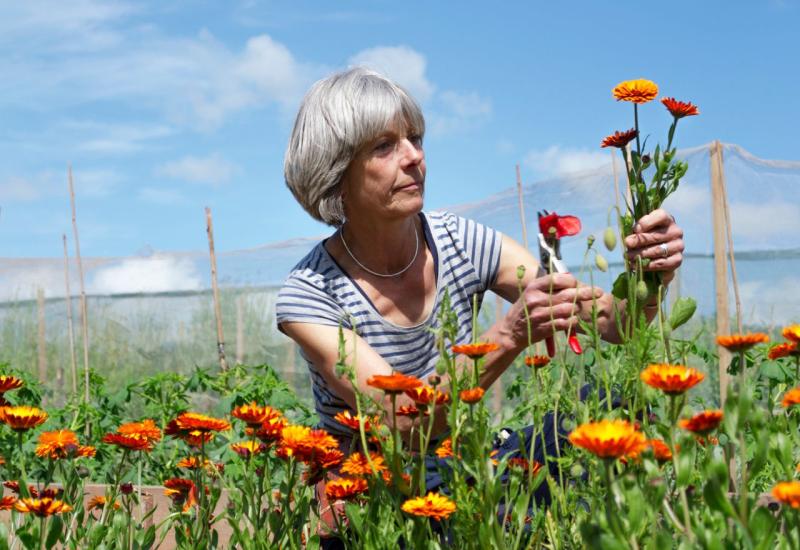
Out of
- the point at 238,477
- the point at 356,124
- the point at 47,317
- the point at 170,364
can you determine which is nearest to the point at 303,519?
the point at 356,124

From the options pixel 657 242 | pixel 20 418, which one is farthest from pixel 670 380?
pixel 20 418

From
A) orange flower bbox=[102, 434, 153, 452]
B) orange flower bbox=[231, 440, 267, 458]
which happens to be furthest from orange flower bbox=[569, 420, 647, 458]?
orange flower bbox=[102, 434, 153, 452]

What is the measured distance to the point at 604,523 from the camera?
73 centimetres

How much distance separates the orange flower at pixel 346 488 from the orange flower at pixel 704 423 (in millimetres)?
509

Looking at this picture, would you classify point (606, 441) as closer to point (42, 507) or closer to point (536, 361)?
point (536, 361)

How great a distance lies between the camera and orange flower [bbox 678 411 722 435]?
0.78 m

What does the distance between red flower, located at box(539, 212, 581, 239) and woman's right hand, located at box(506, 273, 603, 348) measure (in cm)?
5

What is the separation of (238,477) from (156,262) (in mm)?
6865

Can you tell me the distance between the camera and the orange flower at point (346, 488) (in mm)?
1188

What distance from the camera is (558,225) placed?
1.29m

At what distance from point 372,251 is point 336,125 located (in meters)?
0.29

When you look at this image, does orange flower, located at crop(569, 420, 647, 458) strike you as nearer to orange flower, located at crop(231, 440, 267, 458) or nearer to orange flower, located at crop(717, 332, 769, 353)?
orange flower, located at crop(717, 332, 769, 353)

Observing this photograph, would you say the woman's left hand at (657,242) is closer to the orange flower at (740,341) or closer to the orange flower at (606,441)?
the orange flower at (740,341)

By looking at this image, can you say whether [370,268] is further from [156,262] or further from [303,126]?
[156,262]
